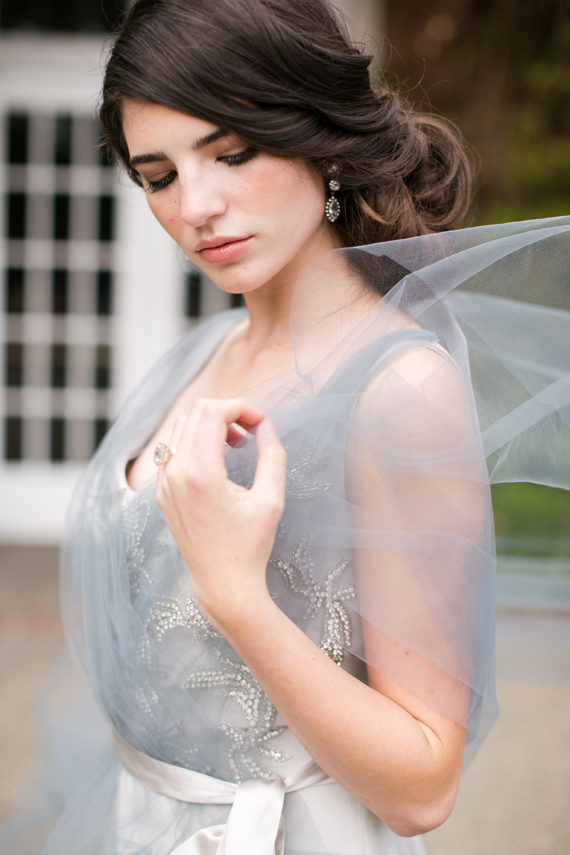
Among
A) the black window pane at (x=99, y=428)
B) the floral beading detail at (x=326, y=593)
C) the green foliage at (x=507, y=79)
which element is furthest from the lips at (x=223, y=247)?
the green foliage at (x=507, y=79)

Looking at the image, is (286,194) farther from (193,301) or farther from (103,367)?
(103,367)

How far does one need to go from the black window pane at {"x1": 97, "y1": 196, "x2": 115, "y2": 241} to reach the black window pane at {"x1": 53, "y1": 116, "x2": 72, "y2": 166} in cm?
35

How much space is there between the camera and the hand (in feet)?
2.56

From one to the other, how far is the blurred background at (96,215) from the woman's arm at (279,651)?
3.26m

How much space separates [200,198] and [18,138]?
4253mm

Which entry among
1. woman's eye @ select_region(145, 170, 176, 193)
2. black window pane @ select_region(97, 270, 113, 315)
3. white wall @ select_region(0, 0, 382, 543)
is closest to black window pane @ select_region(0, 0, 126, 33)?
white wall @ select_region(0, 0, 382, 543)

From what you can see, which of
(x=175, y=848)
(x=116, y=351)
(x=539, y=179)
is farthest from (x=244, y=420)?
(x=539, y=179)

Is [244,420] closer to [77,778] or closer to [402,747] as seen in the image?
[402,747]

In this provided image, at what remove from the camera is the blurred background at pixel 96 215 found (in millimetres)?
4199

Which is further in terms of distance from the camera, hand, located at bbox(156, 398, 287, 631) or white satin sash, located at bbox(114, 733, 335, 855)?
white satin sash, located at bbox(114, 733, 335, 855)

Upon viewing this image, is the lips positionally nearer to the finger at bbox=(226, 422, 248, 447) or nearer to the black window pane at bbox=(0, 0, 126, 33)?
the finger at bbox=(226, 422, 248, 447)

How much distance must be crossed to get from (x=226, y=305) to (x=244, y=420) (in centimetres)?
398

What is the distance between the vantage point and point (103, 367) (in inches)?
185

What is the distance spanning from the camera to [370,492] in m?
0.88
